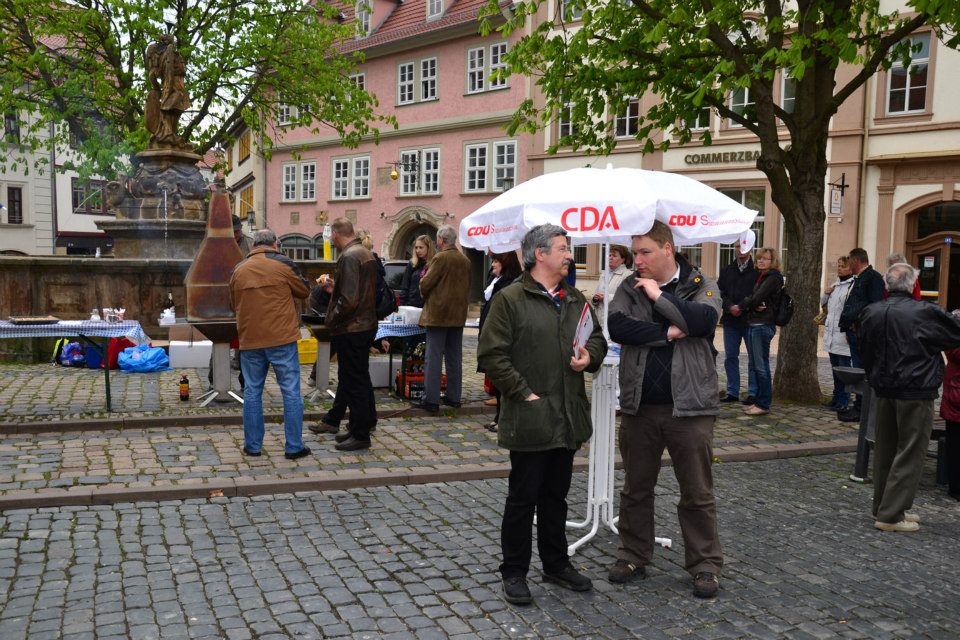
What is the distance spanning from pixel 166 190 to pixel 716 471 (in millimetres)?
11816

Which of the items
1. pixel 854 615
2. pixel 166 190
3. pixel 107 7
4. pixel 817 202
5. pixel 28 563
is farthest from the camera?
pixel 107 7

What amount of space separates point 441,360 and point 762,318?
3678 millimetres

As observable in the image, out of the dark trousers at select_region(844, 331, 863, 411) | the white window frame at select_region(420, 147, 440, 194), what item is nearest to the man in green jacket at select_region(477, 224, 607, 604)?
the dark trousers at select_region(844, 331, 863, 411)

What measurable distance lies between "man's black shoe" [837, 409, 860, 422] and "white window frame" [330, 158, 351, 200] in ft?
98.5

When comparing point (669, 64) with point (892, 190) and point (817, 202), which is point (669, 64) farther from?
point (892, 190)

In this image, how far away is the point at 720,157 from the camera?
25516 millimetres

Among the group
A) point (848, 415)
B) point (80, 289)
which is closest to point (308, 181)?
point (80, 289)

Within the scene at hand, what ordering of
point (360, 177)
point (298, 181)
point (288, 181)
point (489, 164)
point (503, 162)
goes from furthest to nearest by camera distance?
1. point (288, 181)
2. point (298, 181)
3. point (360, 177)
4. point (489, 164)
5. point (503, 162)

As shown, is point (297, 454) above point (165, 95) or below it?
below

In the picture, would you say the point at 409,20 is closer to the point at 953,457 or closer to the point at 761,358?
the point at 761,358

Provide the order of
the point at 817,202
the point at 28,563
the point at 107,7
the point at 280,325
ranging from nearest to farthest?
the point at 28,563 → the point at 280,325 → the point at 817,202 → the point at 107,7

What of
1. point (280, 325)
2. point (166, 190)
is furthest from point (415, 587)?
point (166, 190)

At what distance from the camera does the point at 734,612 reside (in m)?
4.50

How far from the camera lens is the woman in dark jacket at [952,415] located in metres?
6.67
